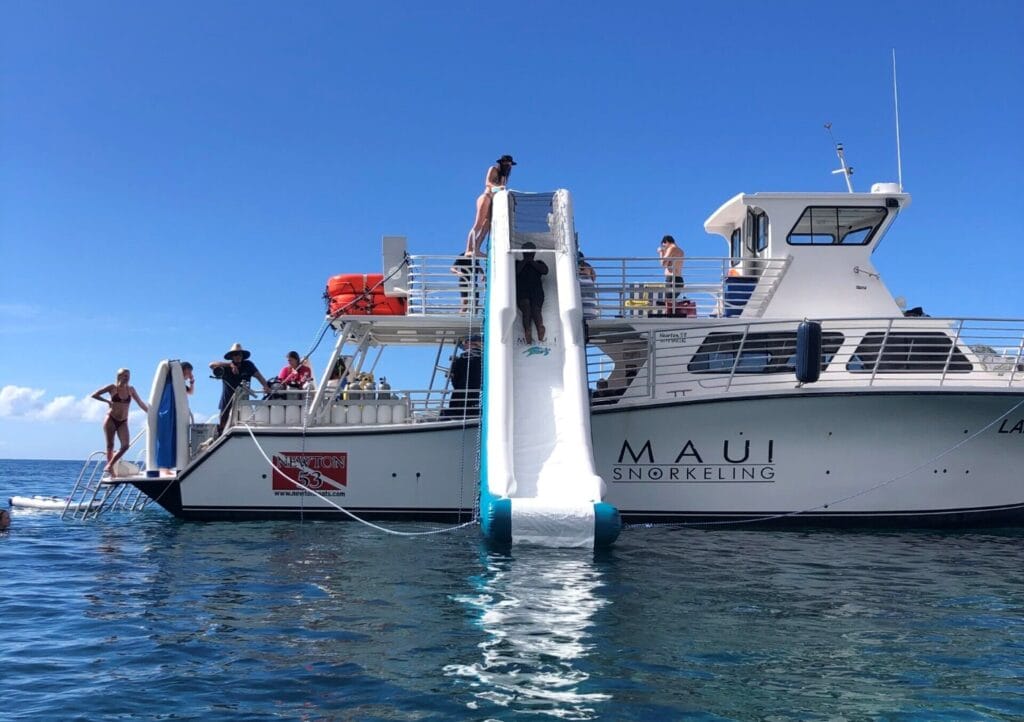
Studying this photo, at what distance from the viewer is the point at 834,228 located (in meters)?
12.7

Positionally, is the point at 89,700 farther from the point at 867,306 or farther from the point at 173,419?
the point at 867,306

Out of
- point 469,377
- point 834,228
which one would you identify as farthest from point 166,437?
point 834,228

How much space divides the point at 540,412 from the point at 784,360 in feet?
13.2

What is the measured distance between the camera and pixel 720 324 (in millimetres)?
11875

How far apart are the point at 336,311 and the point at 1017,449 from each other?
9.11 metres

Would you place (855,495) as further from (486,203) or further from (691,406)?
(486,203)

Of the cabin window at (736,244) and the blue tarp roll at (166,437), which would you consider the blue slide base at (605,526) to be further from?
the cabin window at (736,244)

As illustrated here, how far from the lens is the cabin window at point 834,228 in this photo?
12617 mm

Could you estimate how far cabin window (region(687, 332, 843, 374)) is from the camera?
37.6 feet

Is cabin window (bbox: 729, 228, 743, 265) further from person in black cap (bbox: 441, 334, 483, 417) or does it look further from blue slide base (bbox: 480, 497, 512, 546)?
blue slide base (bbox: 480, 497, 512, 546)

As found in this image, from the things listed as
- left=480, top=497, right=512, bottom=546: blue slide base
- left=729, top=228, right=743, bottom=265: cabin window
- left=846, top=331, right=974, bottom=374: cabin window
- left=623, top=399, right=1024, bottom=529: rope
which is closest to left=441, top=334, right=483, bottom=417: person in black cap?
left=623, top=399, right=1024, bottom=529: rope

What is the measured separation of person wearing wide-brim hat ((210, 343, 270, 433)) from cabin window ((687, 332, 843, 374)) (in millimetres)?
6282

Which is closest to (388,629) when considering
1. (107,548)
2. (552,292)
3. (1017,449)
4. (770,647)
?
(770,647)

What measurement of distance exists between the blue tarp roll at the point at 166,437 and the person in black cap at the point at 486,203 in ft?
15.6
